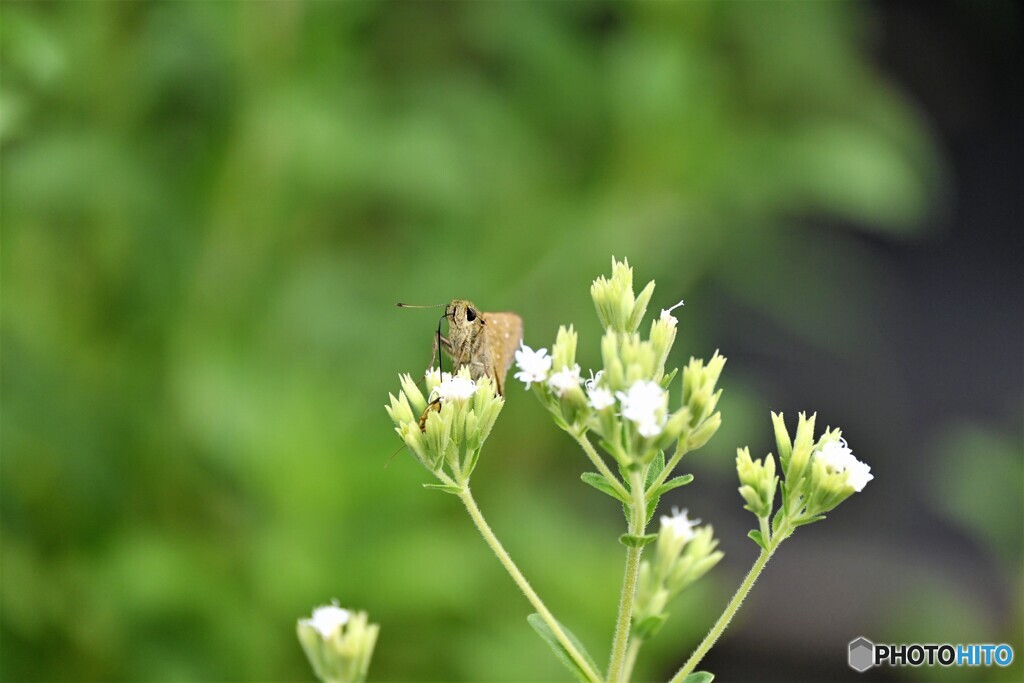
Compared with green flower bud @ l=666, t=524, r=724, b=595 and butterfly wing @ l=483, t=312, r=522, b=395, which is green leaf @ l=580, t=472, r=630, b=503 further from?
butterfly wing @ l=483, t=312, r=522, b=395

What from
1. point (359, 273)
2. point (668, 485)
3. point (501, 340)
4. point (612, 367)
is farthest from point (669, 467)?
point (359, 273)

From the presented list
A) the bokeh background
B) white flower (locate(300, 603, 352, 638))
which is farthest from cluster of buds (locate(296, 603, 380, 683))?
the bokeh background

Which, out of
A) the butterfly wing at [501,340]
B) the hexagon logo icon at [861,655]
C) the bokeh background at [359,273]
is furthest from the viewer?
the bokeh background at [359,273]

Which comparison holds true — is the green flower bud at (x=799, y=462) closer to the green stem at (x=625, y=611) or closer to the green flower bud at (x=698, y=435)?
the green flower bud at (x=698, y=435)

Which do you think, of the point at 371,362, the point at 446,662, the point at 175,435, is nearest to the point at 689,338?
the point at 371,362

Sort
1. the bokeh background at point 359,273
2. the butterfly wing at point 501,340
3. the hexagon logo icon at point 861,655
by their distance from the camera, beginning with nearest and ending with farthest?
the butterfly wing at point 501,340
the hexagon logo icon at point 861,655
the bokeh background at point 359,273

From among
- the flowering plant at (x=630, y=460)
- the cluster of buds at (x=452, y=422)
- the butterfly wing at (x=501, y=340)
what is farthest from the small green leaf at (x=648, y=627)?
the butterfly wing at (x=501, y=340)
